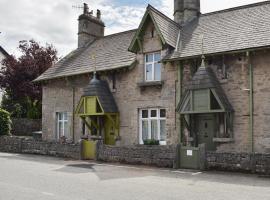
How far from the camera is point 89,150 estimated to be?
60.1 feet

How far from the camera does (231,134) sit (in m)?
16.4

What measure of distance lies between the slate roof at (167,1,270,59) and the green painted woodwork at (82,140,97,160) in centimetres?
625

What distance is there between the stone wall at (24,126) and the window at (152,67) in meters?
18.5

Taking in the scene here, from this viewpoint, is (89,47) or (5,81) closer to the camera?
(89,47)

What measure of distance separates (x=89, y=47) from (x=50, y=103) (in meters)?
5.23

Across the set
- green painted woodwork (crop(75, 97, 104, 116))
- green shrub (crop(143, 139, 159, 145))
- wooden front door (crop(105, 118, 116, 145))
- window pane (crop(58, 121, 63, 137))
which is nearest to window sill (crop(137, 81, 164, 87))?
green painted woodwork (crop(75, 97, 104, 116))

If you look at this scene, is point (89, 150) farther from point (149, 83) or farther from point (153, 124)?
point (149, 83)

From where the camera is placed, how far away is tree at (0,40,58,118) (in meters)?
34.6

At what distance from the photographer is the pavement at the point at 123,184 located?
9.01 meters

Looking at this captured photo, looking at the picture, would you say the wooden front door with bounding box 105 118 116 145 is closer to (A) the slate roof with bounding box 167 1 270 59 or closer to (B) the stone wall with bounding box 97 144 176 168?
(B) the stone wall with bounding box 97 144 176 168

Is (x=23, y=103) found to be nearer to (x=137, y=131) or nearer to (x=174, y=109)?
(x=137, y=131)

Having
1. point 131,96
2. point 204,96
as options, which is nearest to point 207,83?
point 204,96

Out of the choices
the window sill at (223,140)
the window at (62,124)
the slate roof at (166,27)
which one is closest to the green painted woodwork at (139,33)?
the slate roof at (166,27)

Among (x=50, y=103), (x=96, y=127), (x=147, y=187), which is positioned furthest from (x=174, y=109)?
(x=50, y=103)
